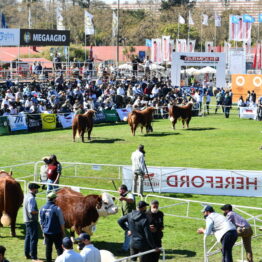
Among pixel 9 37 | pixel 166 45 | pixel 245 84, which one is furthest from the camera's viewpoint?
pixel 166 45

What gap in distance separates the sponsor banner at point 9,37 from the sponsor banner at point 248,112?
16560 mm

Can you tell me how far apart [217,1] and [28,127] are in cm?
12673

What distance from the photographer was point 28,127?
118ft

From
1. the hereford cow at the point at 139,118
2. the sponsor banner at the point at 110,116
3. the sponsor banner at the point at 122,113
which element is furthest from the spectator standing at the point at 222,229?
the sponsor banner at the point at 122,113

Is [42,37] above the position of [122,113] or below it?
above

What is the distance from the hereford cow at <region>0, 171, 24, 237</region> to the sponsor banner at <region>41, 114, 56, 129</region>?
20606 millimetres

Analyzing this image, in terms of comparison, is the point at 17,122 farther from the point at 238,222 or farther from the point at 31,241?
the point at 238,222

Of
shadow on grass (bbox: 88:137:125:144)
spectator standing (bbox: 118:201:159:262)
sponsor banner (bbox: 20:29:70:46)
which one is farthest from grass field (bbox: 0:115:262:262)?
sponsor banner (bbox: 20:29:70:46)

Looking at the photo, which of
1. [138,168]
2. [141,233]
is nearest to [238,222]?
[141,233]

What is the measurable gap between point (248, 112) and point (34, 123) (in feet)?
44.4

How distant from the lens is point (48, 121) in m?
36.8

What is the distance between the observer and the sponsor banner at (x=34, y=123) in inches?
1414

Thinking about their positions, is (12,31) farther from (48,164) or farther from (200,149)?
(48,164)

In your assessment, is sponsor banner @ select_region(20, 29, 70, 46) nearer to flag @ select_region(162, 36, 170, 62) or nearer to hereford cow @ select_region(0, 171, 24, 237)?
flag @ select_region(162, 36, 170, 62)
